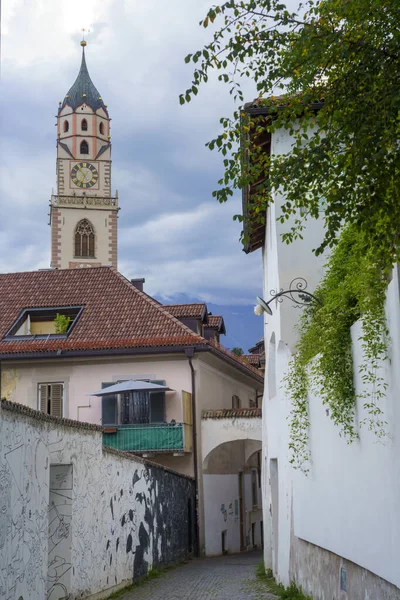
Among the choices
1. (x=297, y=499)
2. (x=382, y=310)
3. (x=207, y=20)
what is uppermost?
(x=207, y=20)

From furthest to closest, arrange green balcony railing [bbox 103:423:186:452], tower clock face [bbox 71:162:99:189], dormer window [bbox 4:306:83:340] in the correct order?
tower clock face [bbox 71:162:99:189] < dormer window [bbox 4:306:83:340] < green balcony railing [bbox 103:423:186:452]

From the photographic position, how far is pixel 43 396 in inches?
1251

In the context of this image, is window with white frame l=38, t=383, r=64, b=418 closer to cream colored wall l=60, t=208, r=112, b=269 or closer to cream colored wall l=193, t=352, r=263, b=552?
cream colored wall l=193, t=352, r=263, b=552

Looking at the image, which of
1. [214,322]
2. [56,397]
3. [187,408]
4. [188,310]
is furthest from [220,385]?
[56,397]

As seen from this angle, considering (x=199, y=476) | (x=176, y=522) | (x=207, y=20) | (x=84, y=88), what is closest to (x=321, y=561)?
(x=207, y=20)

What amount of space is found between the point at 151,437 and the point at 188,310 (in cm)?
648

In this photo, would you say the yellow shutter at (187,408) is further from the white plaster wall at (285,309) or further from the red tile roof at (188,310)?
the white plaster wall at (285,309)

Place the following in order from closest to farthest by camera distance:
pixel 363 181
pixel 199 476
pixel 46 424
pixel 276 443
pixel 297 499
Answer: pixel 363 181 → pixel 46 424 → pixel 297 499 → pixel 276 443 → pixel 199 476

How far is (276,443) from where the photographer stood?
20.2 metres

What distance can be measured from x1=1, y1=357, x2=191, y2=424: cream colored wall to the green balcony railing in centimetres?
106

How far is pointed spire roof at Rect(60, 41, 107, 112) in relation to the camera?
89562 mm

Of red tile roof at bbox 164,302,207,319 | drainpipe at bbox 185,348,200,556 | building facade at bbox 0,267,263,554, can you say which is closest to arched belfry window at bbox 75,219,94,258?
building facade at bbox 0,267,263,554

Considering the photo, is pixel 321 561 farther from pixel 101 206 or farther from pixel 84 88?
pixel 84 88

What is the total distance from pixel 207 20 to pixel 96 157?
80.9m
